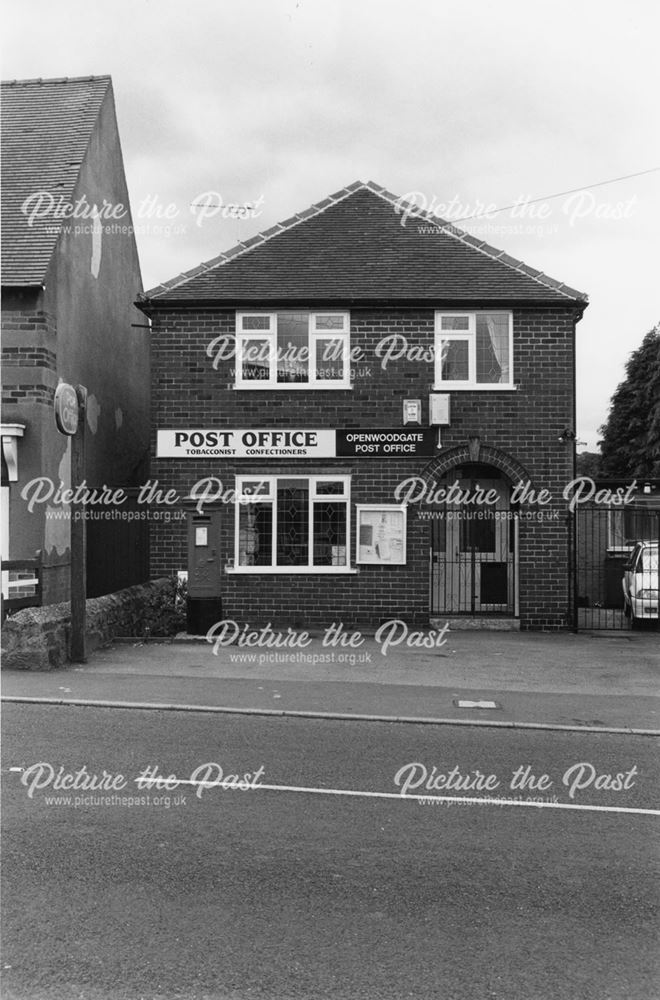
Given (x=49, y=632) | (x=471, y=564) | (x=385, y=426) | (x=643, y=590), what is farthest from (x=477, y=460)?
(x=49, y=632)

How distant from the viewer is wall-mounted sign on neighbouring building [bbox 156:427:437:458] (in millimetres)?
17109

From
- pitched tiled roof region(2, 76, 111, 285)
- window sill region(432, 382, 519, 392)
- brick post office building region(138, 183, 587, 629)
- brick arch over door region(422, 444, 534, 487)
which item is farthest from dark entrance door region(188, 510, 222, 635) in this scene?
window sill region(432, 382, 519, 392)

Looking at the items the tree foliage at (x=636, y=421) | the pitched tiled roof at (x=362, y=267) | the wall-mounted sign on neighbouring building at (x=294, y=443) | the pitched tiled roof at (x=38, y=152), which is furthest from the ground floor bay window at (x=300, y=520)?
the tree foliage at (x=636, y=421)

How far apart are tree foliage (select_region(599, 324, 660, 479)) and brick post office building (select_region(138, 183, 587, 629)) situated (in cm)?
3622

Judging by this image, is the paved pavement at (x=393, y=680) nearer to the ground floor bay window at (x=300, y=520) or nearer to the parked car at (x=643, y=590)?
the parked car at (x=643, y=590)

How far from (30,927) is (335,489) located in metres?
13.2

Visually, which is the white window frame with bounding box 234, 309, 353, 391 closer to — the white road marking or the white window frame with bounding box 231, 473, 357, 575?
the white window frame with bounding box 231, 473, 357, 575

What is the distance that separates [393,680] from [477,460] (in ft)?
20.3

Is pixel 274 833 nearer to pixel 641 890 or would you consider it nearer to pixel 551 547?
pixel 641 890

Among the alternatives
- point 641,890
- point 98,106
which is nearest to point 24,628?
point 641,890

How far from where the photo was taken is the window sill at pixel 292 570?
1711 cm

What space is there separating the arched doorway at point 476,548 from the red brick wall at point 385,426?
30.4 inches

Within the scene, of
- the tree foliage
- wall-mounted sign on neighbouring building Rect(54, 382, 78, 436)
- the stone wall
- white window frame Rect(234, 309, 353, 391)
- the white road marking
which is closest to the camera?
the white road marking

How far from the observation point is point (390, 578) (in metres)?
17.1
